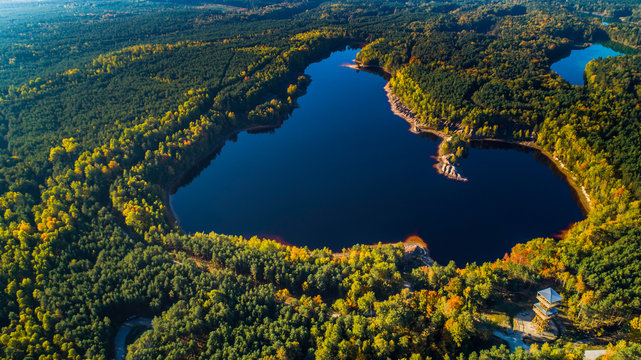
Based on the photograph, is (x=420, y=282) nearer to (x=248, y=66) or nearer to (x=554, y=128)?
(x=554, y=128)

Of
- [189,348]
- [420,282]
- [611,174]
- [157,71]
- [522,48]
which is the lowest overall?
[189,348]

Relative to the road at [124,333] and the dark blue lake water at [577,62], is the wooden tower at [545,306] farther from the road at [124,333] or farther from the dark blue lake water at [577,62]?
the dark blue lake water at [577,62]

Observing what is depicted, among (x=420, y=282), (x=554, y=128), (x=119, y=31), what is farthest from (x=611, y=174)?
(x=119, y=31)

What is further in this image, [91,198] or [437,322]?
[91,198]

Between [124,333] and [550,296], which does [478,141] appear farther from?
[124,333]

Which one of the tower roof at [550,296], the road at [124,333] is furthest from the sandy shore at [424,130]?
the road at [124,333]

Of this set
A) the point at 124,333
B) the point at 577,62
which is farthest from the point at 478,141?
the point at 577,62

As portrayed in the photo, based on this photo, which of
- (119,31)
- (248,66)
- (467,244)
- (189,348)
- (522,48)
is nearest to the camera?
(189,348)
